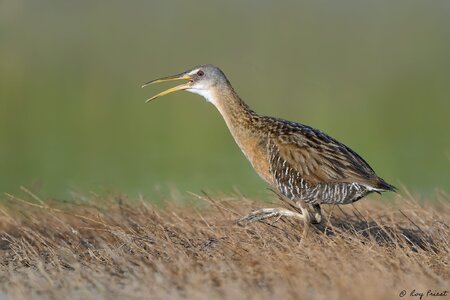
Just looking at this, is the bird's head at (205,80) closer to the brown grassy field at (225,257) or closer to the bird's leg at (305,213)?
the brown grassy field at (225,257)

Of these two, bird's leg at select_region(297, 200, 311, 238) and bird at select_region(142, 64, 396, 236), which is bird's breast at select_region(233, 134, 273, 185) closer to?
bird at select_region(142, 64, 396, 236)

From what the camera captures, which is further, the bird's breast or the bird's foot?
the bird's breast

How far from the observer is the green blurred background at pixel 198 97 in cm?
1786

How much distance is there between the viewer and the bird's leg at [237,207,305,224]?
8.88 m

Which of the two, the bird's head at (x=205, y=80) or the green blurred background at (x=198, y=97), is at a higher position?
the bird's head at (x=205, y=80)

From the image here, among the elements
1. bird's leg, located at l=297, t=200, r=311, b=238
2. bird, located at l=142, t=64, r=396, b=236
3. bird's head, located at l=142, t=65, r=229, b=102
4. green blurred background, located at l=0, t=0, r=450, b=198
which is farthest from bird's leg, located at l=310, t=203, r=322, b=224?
green blurred background, located at l=0, t=0, r=450, b=198

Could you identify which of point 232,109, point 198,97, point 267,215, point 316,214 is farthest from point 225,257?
point 198,97

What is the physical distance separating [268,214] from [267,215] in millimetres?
26

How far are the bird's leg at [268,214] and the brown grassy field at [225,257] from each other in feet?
0.22

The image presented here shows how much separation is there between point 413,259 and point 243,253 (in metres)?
1.14

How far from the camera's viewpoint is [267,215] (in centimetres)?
892

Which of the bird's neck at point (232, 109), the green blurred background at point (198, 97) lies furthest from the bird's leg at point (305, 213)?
the green blurred background at point (198, 97)

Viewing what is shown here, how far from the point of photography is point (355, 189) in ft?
29.5

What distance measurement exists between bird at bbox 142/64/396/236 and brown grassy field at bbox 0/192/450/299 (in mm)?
225
